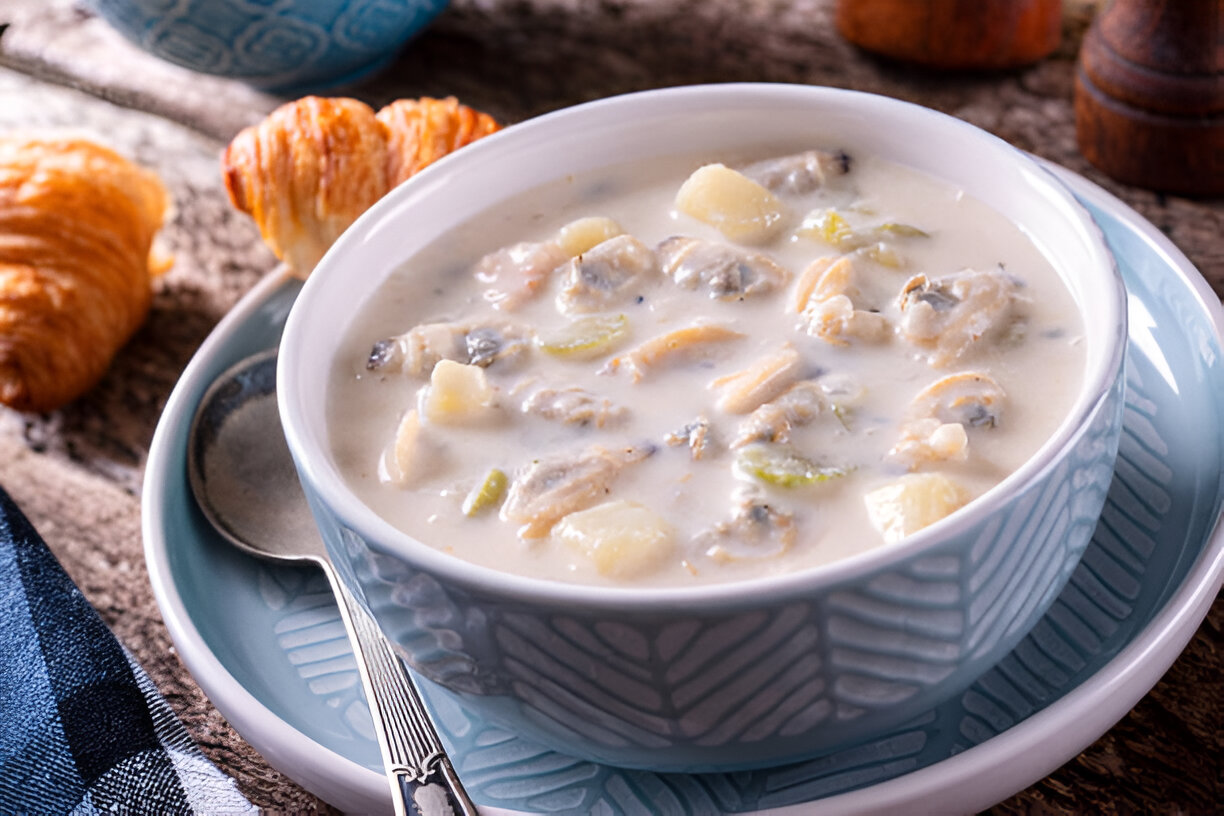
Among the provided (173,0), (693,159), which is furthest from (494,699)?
(173,0)

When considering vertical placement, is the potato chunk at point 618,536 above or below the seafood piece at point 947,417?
below

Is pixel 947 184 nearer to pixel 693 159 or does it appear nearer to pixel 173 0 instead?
pixel 693 159

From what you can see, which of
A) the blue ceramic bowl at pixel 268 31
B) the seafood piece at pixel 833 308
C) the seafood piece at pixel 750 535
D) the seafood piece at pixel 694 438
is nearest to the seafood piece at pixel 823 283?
the seafood piece at pixel 833 308

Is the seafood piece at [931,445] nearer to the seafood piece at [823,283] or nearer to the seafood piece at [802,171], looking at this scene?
the seafood piece at [823,283]

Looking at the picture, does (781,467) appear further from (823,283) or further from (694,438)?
(823,283)

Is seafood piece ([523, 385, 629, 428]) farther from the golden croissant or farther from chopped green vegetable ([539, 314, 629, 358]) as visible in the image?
the golden croissant
